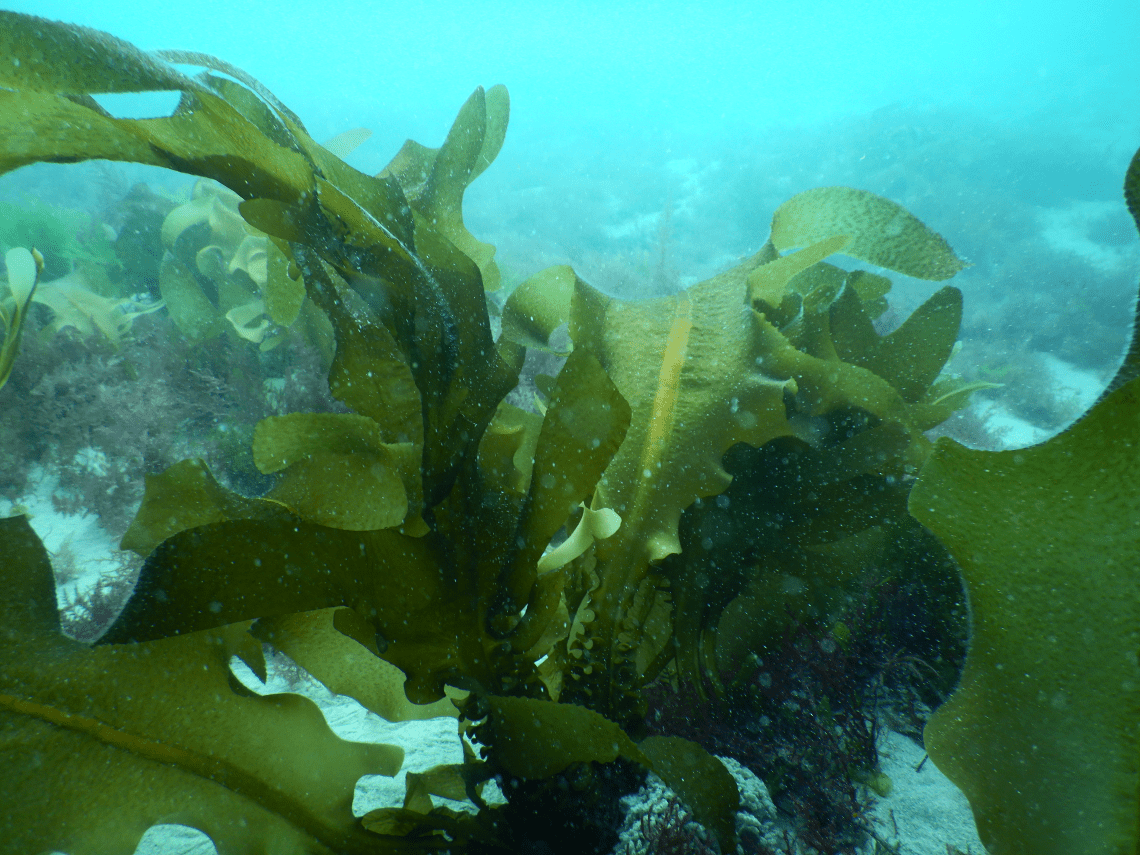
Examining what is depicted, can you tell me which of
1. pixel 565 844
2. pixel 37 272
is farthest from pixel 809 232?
pixel 37 272

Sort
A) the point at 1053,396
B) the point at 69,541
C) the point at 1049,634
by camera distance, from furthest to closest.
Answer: the point at 1053,396, the point at 69,541, the point at 1049,634

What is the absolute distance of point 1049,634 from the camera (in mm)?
435

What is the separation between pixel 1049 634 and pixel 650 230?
53.6 ft

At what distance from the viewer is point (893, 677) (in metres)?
0.83

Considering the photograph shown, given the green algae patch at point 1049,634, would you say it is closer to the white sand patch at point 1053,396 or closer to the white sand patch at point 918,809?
the white sand patch at point 918,809

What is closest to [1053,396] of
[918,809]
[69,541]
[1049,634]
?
[918,809]

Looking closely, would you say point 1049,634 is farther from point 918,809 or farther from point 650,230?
point 650,230

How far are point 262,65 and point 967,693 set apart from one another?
89.7m

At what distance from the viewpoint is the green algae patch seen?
0.40 m

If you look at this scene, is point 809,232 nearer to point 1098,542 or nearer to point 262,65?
point 1098,542

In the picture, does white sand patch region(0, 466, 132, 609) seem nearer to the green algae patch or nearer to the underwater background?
the underwater background

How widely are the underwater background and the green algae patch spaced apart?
0.06 meters

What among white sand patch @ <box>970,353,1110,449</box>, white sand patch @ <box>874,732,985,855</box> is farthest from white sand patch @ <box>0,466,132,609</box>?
white sand patch @ <box>970,353,1110,449</box>

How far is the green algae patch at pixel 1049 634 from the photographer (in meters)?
0.40
